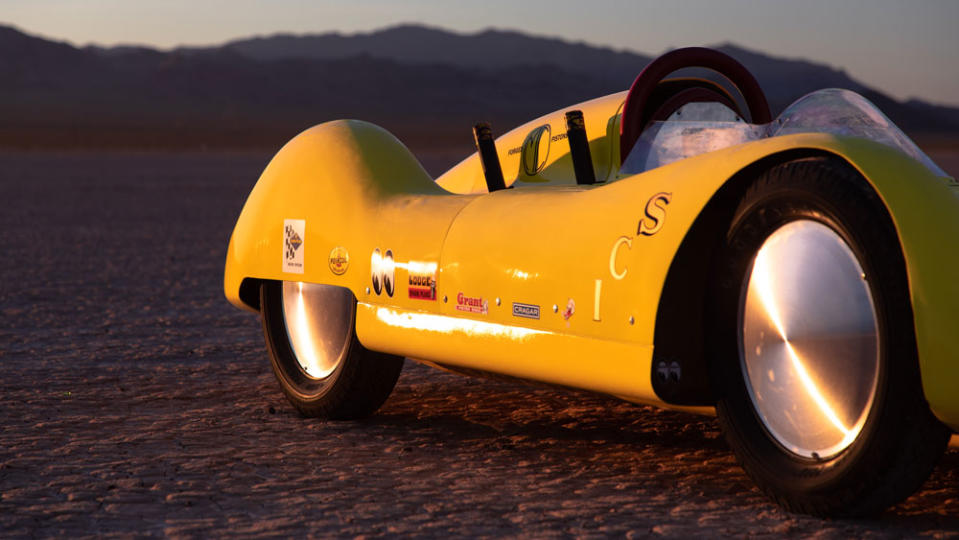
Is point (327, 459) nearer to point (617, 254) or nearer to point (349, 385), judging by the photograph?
point (349, 385)

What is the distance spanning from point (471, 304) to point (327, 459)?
2.77 ft

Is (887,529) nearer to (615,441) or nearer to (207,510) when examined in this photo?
(615,441)

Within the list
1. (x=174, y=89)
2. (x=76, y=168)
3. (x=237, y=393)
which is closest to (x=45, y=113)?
(x=174, y=89)

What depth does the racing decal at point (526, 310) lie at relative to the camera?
4.88 metres

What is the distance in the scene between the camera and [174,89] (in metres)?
173

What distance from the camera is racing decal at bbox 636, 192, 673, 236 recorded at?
4.38 meters

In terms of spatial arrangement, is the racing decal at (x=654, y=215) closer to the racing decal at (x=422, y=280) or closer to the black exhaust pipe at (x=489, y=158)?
the racing decal at (x=422, y=280)

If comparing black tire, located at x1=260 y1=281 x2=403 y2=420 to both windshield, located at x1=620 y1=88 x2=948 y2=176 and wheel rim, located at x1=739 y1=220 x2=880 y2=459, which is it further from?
wheel rim, located at x1=739 y1=220 x2=880 y2=459

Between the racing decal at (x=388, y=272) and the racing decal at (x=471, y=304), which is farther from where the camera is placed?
the racing decal at (x=388, y=272)

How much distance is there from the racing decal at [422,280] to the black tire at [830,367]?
1419 millimetres

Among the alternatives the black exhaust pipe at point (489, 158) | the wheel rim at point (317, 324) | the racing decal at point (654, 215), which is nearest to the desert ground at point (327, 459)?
the wheel rim at point (317, 324)

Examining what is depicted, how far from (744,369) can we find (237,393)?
337 cm

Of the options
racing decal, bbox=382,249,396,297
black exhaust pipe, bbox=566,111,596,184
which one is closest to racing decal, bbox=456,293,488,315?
racing decal, bbox=382,249,396,297

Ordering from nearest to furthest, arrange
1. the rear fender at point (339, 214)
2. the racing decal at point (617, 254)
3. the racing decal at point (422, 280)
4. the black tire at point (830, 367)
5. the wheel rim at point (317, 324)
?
the black tire at point (830, 367) < the racing decal at point (617, 254) < the racing decal at point (422, 280) < the rear fender at point (339, 214) < the wheel rim at point (317, 324)
